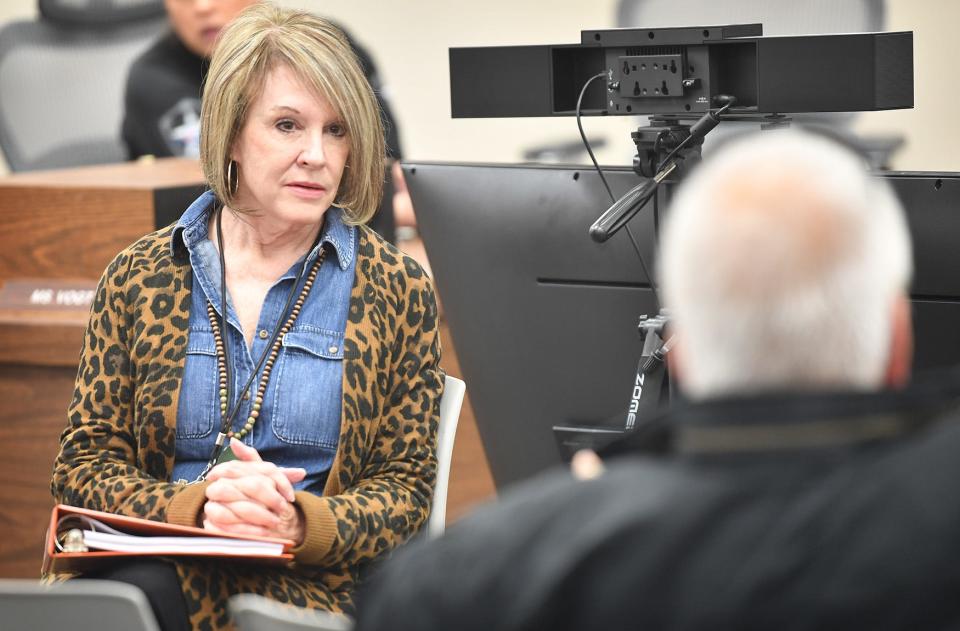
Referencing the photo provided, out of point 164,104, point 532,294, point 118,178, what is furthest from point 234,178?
point 164,104

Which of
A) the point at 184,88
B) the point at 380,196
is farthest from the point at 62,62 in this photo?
the point at 380,196

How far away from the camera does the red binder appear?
5.00 ft

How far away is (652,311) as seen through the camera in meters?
1.63

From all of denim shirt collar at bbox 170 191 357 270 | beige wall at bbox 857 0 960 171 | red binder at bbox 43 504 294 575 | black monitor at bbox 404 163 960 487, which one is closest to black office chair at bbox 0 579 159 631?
red binder at bbox 43 504 294 575

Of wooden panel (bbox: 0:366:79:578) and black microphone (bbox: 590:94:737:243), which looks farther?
wooden panel (bbox: 0:366:79:578)

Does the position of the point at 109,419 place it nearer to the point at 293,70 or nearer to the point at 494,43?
the point at 293,70

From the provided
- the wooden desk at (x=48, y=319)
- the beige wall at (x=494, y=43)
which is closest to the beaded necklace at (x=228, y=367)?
the wooden desk at (x=48, y=319)

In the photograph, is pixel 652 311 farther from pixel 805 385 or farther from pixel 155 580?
pixel 805 385

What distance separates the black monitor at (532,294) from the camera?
1.64m

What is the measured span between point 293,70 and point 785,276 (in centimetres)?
120

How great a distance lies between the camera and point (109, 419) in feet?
5.94

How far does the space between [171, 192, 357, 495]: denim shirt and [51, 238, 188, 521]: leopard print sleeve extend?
→ 0.05 m

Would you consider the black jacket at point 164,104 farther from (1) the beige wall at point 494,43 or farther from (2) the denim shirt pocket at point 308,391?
(2) the denim shirt pocket at point 308,391

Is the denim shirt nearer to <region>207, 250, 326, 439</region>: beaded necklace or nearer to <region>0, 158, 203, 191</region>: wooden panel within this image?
<region>207, 250, 326, 439</region>: beaded necklace
